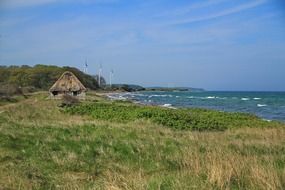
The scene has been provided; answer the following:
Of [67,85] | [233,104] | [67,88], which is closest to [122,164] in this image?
[67,88]

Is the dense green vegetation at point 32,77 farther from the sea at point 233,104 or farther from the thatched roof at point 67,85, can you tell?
the thatched roof at point 67,85

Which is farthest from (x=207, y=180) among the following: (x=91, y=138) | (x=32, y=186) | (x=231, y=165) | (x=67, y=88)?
(x=67, y=88)

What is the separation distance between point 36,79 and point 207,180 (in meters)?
108

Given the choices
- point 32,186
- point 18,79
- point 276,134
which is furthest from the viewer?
point 18,79

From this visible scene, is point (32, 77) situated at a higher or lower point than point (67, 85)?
higher

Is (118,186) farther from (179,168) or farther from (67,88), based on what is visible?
(67,88)

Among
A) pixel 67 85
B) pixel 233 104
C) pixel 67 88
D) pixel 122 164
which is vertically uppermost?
pixel 67 85

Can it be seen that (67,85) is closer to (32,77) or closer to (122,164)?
(122,164)

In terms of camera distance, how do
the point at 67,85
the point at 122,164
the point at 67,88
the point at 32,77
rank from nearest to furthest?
the point at 122,164 → the point at 67,88 → the point at 67,85 → the point at 32,77

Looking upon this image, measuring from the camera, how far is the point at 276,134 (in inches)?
796

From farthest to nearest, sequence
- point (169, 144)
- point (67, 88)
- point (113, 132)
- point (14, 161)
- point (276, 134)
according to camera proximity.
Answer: point (67, 88) < point (276, 134) < point (113, 132) < point (169, 144) < point (14, 161)

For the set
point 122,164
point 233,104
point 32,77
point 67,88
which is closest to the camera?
point 122,164

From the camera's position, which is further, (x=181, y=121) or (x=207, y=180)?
(x=181, y=121)

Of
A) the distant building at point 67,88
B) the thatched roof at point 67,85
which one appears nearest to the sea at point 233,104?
the distant building at point 67,88
